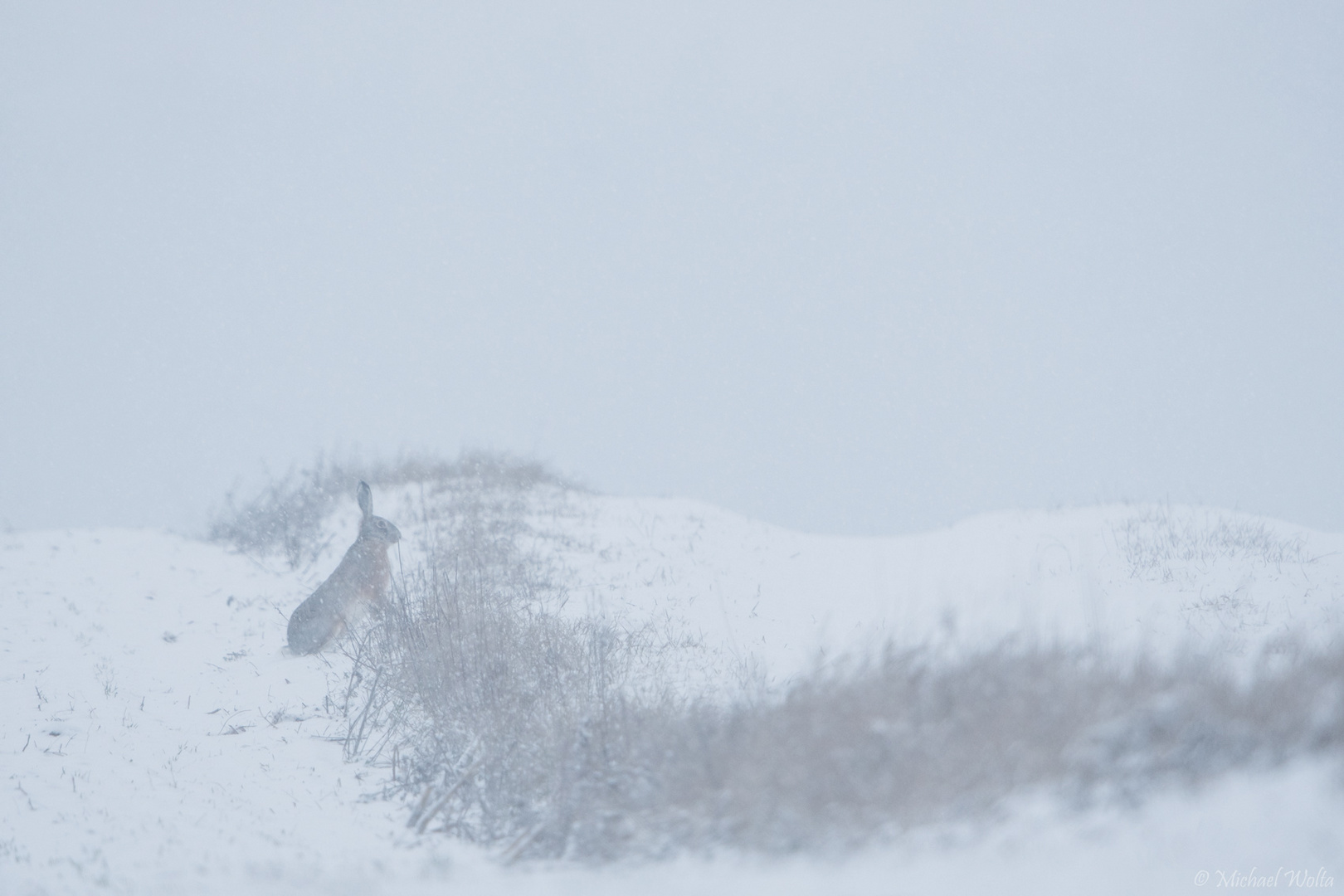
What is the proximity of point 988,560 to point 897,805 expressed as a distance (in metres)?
6.68

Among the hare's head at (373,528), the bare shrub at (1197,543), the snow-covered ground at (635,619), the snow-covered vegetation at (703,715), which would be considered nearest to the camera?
the snow-covered ground at (635,619)

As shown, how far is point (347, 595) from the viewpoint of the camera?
27.2ft

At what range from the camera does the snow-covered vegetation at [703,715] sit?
2768mm

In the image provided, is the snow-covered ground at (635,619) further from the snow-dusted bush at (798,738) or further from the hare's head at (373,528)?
the hare's head at (373,528)

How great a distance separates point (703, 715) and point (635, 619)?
4.04m

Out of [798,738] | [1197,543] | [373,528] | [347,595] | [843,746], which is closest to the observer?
[843,746]

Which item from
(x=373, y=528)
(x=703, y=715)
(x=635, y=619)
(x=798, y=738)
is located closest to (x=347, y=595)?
(x=373, y=528)

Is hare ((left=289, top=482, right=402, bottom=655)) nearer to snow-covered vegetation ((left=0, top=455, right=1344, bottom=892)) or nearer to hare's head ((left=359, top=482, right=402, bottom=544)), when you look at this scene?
hare's head ((left=359, top=482, right=402, bottom=544))

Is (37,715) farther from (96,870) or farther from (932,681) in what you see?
(932,681)

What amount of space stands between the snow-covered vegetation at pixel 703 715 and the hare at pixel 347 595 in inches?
9.1

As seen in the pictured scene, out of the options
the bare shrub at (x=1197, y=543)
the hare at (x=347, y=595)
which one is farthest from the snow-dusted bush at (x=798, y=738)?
the bare shrub at (x=1197, y=543)

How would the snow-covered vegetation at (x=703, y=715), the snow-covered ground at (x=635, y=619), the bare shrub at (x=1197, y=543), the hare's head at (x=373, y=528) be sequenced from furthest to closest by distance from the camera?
1. the hare's head at (x=373, y=528)
2. the bare shrub at (x=1197, y=543)
3. the snow-covered vegetation at (x=703, y=715)
4. the snow-covered ground at (x=635, y=619)

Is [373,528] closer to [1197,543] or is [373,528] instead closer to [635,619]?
[635,619]

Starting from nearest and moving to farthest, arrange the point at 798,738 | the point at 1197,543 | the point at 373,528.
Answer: the point at 798,738 → the point at 1197,543 → the point at 373,528
